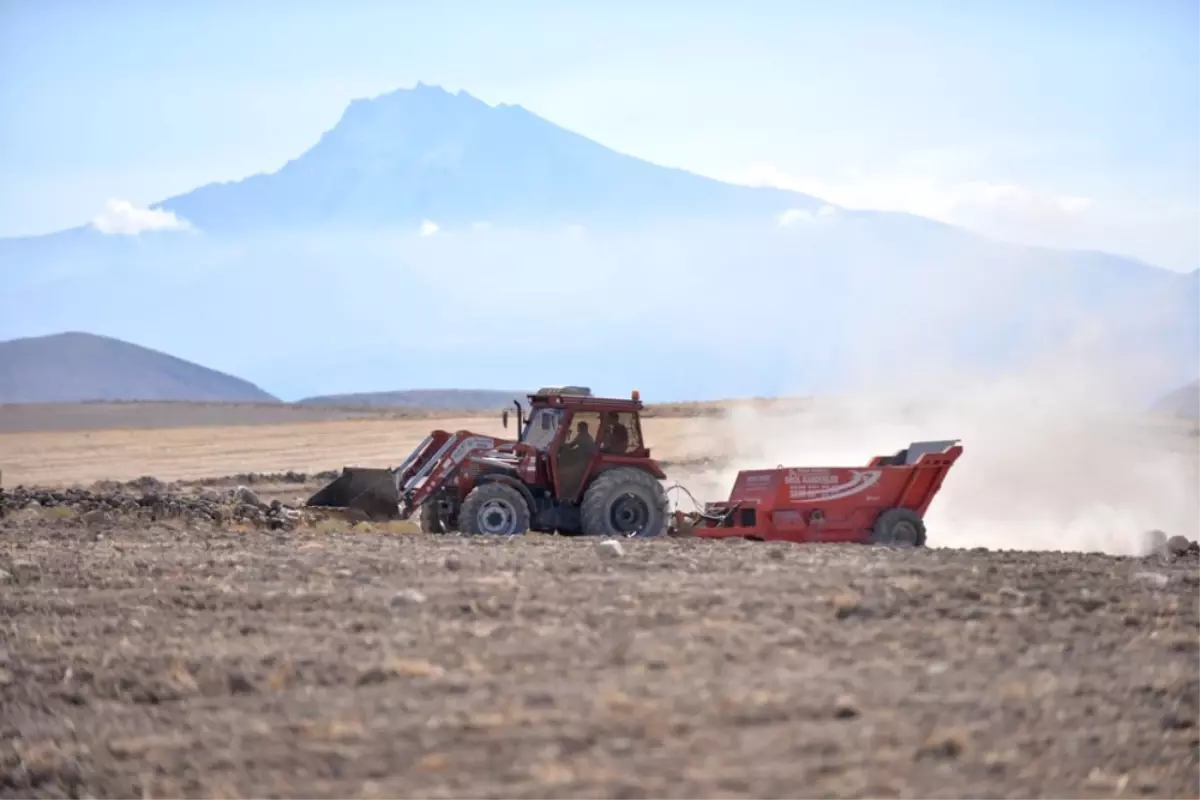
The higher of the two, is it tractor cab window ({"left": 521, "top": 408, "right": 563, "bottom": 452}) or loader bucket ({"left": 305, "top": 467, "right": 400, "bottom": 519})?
tractor cab window ({"left": 521, "top": 408, "right": 563, "bottom": 452})

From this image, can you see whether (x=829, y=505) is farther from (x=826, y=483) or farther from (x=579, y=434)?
(x=579, y=434)

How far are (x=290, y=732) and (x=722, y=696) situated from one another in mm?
2158

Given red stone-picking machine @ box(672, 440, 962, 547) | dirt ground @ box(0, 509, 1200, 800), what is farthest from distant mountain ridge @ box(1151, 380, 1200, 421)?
dirt ground @ box(0, 509, 1200, 800)

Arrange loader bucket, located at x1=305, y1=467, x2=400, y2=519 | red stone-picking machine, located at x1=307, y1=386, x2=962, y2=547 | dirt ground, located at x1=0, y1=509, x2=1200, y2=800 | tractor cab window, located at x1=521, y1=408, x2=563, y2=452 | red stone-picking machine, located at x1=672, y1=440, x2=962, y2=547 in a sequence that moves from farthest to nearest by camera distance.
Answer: loader bucket, located at x1=305, y1=467, x2=400, y2=519 → tractor cab window, located at x1=521, y1=408, x2=563, y2=452 → red stone-picking machine, located at x1=672, y1=440, x2=962, y2=547 → red stone-picking machine, located at x1=307, y1=386, x2=962, y2=547 → dirt ground, located at x1=0, y1=509, x2=1200, y2=800

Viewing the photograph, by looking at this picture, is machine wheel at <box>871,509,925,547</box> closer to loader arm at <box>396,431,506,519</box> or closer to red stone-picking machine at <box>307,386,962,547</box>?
red stone-picking machine at <box>307,386,962,547</box>

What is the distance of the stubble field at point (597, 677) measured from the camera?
6.08m

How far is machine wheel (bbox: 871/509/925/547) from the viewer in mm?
19016

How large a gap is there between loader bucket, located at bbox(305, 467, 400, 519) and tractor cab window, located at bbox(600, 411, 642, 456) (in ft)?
10.1

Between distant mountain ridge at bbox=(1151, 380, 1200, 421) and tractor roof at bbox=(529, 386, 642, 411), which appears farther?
distant mountain ridge at bbox=(1151, 380, 1200, 421)

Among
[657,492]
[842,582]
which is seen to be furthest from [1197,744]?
[657,492]

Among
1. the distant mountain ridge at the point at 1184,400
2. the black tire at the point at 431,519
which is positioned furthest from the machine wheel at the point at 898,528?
the distant mountain ridge at the point at 1184,400

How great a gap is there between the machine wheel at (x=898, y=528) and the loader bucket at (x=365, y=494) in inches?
Answer: 265

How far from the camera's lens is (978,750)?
6.28 m

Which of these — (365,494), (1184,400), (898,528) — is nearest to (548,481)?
(365,494)
